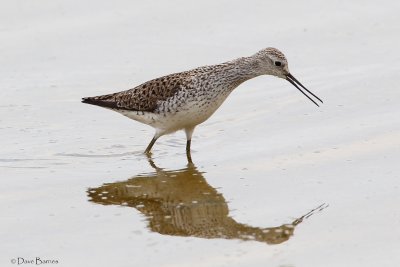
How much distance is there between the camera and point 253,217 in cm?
961

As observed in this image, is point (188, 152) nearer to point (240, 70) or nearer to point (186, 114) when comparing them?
point (186, 114)

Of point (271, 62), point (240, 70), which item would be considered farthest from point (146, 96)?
point (271, 62)

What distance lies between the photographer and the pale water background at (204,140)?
8.97 metres

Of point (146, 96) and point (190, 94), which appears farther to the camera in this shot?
point (146, 96)

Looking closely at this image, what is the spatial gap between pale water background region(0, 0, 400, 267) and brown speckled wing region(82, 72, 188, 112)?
0.50 meters

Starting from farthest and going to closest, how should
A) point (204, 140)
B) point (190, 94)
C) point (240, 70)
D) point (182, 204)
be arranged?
1. point (204, 140)
2. point (240, 70)
3. point (190, 94)
4. point (182, 204)

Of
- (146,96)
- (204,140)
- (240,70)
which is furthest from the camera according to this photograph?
(204,140)

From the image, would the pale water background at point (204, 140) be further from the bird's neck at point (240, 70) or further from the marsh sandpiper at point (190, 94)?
the bird's neck at point (240, 70)

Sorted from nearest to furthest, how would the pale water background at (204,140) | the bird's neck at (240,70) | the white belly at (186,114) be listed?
the pale water background at (204,140), the white belly at (186,114), the bird's neck at (240,70)

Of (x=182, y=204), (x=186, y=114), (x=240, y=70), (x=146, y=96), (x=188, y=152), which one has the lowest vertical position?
(x=182, y=204)

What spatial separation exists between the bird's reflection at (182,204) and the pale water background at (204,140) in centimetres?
3

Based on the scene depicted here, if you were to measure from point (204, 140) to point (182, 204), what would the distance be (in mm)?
2983

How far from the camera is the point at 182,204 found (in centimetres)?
1016

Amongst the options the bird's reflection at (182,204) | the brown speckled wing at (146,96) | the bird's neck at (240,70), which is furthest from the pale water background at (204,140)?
the bird's neck at (240,70)
